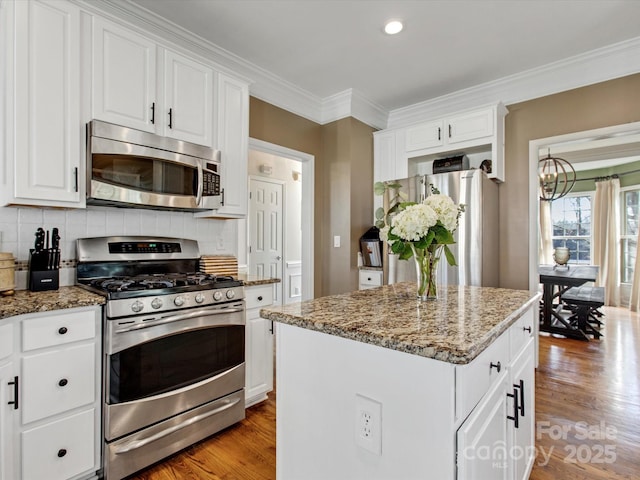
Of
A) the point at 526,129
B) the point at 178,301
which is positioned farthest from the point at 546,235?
the point at 178,301

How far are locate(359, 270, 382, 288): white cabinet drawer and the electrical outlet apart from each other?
2.67m

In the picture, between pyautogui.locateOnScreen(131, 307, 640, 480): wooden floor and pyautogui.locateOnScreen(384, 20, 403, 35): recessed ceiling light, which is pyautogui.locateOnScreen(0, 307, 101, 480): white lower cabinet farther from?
pyautogui.locateOnScreen(384, 20, 403, 35): recessed ceiling light

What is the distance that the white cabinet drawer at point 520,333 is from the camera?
1.36m

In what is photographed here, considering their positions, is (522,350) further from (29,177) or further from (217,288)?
(29,177)

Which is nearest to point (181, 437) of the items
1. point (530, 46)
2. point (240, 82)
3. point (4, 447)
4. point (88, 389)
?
point (88, 389)

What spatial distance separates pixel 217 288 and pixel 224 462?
95 centimetres

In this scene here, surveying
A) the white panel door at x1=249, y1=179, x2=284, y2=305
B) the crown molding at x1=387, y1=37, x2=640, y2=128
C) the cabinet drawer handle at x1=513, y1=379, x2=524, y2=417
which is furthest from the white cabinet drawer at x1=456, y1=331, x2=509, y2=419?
the white panel door at x1=249, y1=179, x2=284, y2=305

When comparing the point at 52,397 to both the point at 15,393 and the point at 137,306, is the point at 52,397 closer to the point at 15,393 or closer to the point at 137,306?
the point at 15,393

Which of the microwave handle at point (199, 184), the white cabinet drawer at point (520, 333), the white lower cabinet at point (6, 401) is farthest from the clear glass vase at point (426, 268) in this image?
the white lower cabinet at point (6, 401)

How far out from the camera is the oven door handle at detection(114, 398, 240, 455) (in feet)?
5.82

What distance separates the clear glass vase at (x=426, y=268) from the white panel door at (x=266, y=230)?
12.0 feet

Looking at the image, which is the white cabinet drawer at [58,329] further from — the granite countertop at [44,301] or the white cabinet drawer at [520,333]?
the white cabinet drawer at [520,333]

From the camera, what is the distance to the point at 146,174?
7.13ft

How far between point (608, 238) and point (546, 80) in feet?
15.0
